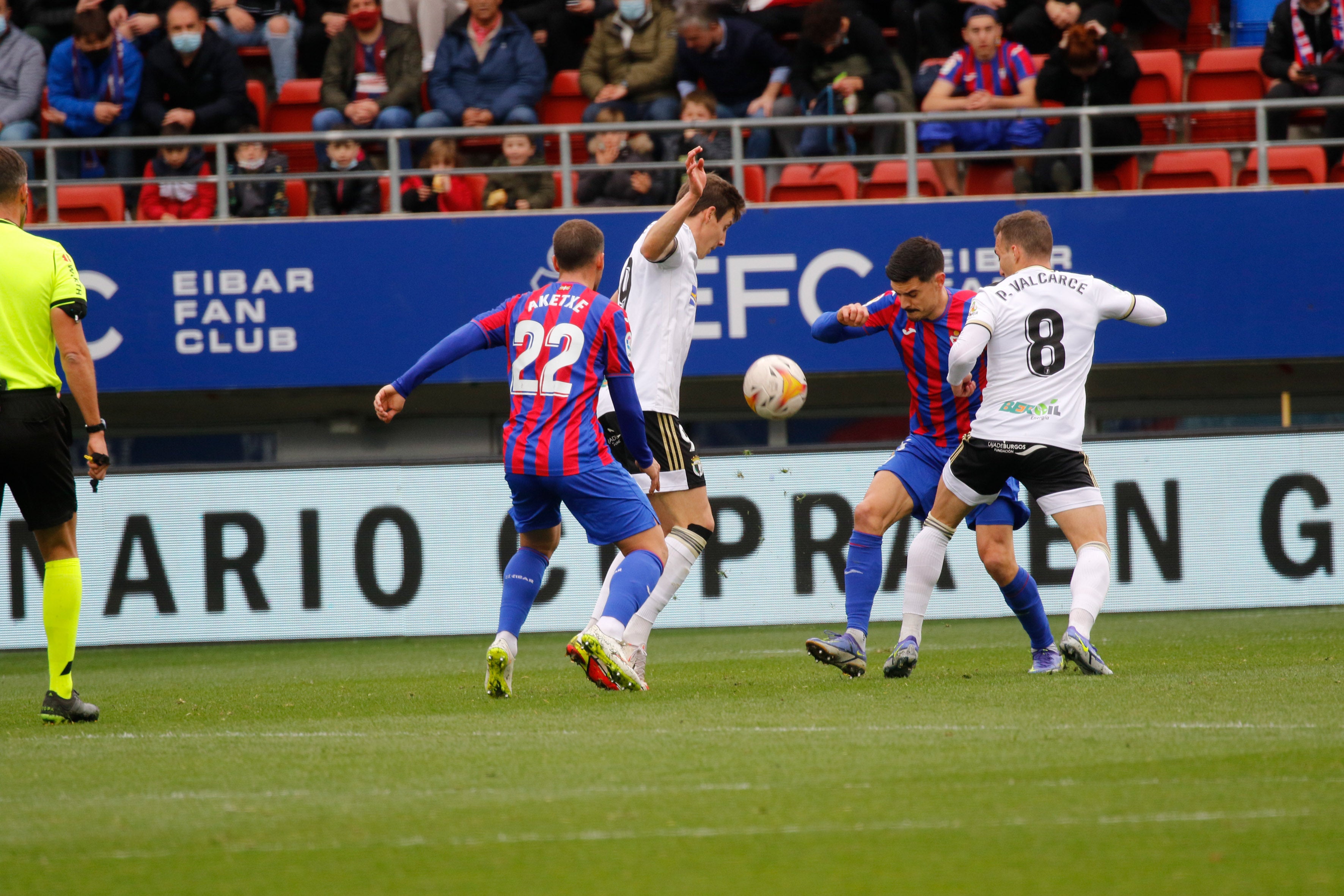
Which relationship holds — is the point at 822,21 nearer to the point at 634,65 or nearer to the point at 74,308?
the point at 634,65

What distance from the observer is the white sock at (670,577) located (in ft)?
21.7

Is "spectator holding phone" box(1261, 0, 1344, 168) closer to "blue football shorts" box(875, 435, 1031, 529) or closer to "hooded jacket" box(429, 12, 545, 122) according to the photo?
"hooded jacket" box(429, 12, 545, 122)

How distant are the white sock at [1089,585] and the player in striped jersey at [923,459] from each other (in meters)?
0.35

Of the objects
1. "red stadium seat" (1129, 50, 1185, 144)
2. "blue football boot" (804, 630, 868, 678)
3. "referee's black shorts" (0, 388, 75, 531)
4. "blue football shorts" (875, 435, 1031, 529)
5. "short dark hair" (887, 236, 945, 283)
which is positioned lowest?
"blue football boot" (804, 630, 868, 678)

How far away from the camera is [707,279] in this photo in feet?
44.7

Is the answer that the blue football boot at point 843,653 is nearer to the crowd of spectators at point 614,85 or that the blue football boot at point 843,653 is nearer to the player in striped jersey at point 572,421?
the player in striped jersey at point 572,421

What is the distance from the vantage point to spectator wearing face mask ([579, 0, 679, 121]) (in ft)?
46.4

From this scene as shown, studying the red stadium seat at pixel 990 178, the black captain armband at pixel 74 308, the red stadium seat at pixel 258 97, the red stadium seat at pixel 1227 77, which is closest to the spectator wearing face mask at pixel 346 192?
the red stadium seat at pixel 258 97

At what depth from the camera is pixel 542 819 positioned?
11.8 ft

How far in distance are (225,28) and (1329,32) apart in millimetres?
10399

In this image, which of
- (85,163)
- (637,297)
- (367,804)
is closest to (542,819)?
(367,804)

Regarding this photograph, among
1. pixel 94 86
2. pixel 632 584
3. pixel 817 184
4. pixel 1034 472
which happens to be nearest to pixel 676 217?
pixel 632 584

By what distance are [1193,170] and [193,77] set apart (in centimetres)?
912

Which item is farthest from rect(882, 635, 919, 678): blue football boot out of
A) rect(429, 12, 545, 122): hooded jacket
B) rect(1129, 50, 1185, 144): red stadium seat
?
rect(1129, 50, 1185, 144): red stadium seat
